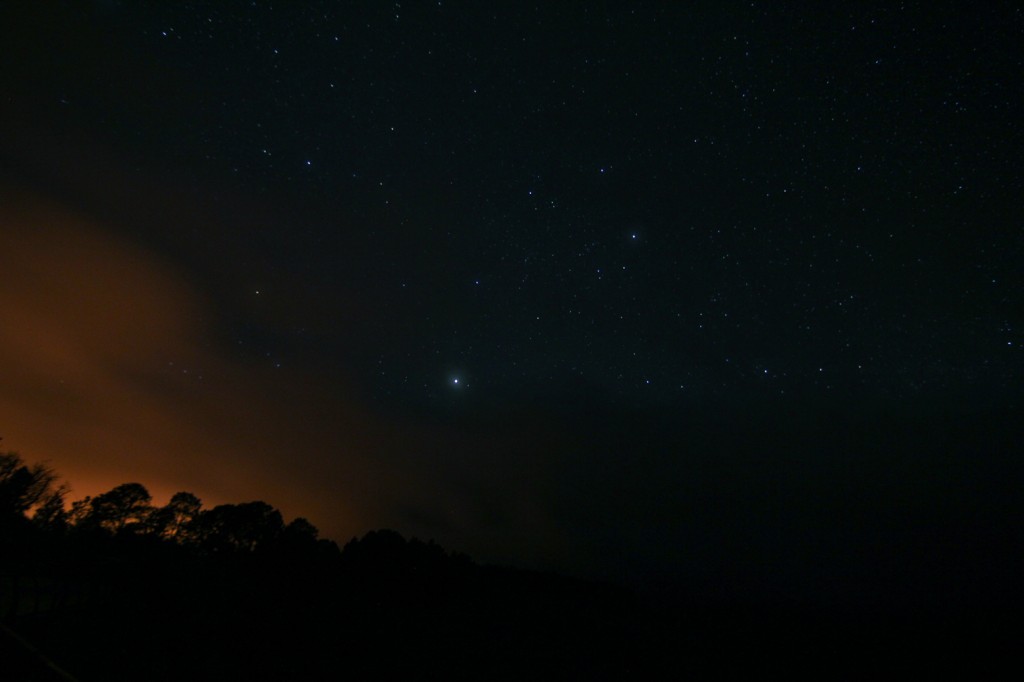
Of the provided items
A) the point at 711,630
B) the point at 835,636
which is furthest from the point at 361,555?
the point at 835,636

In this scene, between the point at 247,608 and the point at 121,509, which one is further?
the point at 121,509

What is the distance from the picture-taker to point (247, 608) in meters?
25.3

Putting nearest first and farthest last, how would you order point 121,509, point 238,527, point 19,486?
point 19,486
point 121,509
point 238,527

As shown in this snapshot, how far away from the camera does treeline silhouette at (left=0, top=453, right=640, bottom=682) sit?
20312mm

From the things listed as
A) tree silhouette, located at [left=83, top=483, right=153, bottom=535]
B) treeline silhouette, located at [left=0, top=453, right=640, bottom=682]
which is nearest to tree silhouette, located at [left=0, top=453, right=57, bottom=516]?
treeline silhouette, located at [left=0, top=453, right=640, bottom=682]

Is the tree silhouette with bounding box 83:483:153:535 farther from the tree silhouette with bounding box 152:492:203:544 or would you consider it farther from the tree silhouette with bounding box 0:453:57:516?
the tree silhouette with bounding box 0:453:57:516

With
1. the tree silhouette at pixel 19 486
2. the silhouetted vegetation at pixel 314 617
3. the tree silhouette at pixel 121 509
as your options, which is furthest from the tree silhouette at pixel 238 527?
the tree silhouette at pixel 19 486

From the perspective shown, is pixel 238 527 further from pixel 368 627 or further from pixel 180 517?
pixel 368 627

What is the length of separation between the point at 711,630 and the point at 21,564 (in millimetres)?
52502

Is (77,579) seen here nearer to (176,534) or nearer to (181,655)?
(181,655)

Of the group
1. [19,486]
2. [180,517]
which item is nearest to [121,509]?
[180,517]

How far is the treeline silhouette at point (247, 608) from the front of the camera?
2031 centimetres

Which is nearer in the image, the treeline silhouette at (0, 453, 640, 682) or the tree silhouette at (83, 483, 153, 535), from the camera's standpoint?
the treeline silhouette at (0, 453, 640, 682)

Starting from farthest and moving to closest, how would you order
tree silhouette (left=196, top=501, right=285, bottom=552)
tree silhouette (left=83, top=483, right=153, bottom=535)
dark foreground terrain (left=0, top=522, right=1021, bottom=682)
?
tree silhouette (left=196, top=501, right=285, bottom=552) → tree silhouette (left=83, top=483, right=153, bottom=535) → dark foreground terrain (left=0, top=522, right=1021, bottom=682)
